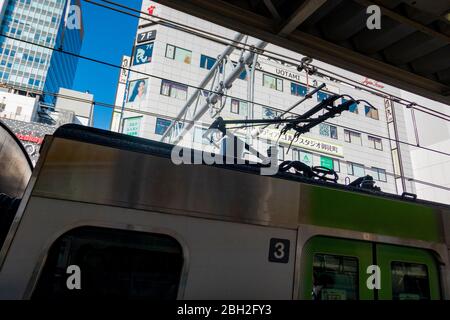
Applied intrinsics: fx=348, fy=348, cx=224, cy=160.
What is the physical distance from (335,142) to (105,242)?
26.9 meters

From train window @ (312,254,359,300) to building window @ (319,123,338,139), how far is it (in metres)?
25.1

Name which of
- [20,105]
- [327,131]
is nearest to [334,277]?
[327,131]

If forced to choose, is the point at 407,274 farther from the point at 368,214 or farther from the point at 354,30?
the point at 354,30

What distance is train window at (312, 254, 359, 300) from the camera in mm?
2656

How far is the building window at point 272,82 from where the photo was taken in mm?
26703

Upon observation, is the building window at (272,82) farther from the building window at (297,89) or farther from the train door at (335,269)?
the train door at (335,269)

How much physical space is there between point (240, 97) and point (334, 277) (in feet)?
73.7

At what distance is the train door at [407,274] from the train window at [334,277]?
0.27 meters

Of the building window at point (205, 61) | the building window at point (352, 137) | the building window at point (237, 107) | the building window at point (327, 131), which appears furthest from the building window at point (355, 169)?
the building window at point (205, 61)

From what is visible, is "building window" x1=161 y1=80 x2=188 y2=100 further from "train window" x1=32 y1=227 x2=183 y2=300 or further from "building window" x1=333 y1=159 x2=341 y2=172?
"train window" x1=32 y1=227 x2=183 y2=300

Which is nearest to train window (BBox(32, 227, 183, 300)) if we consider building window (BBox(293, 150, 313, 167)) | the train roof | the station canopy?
the train roof

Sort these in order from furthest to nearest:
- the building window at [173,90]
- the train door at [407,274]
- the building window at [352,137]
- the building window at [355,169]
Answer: the building window at [352,137], the building window at [355,169], the building window at [173,90], the train door at [407,274]
